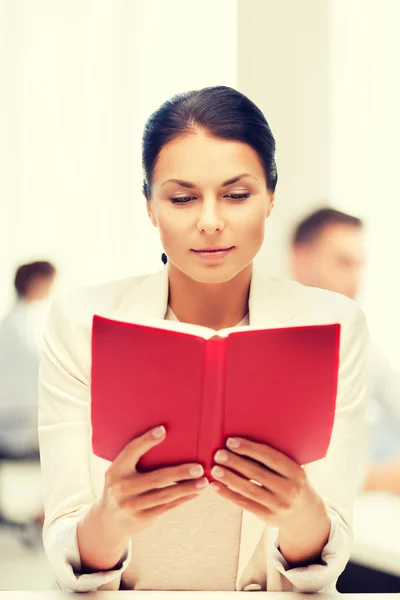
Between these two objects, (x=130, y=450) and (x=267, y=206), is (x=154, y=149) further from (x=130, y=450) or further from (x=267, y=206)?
(x=130, y=450)

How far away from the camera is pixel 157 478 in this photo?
845 millimetres

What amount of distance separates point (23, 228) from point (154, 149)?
2.15 metres

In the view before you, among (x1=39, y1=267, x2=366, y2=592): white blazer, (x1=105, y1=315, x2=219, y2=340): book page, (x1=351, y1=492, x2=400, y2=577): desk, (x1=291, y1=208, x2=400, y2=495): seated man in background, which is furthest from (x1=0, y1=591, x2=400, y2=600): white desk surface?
(x1=291, y1=208, x2=400, y2=495): seated man in background

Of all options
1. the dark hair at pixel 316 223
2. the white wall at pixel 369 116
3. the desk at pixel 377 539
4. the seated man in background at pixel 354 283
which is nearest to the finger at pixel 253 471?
the desk at pixel 377 539

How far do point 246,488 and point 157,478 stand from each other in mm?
101

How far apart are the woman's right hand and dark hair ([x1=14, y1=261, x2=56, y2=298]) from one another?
225 centimetres

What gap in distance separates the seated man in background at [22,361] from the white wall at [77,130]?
127mm

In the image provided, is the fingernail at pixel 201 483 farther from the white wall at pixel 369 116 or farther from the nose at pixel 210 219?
the white wall at pixel 369 116

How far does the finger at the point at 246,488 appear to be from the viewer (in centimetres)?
84

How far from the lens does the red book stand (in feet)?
2.58

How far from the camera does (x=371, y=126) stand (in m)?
2.81

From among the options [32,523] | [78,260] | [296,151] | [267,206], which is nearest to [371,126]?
[296,151]

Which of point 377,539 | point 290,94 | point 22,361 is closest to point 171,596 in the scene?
point 377,539

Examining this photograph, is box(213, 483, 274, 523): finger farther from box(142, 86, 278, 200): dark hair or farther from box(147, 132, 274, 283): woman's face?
box(142, 86, 278, 200): dark hair
